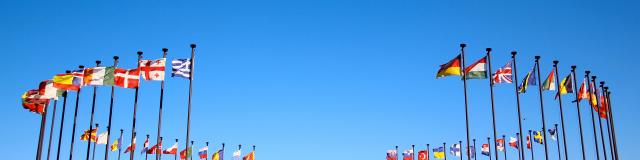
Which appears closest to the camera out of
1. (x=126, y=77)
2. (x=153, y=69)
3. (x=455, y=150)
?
(x=126, y=77)

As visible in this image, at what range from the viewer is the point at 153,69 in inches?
1057

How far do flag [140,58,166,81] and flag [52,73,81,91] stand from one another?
3.05 meters

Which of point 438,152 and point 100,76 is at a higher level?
point 100,76

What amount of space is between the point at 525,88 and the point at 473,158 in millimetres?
30166

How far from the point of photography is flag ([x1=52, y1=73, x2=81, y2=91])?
1061 inches

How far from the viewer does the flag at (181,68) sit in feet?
86.6

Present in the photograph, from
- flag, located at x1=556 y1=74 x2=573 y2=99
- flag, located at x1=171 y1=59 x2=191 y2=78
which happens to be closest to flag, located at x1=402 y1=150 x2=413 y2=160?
flag, located at x1=556 y1=74 x2=573 y2=99

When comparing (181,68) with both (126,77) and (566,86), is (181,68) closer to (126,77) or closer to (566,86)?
(126,77)

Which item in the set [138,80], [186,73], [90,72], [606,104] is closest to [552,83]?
[606,104]

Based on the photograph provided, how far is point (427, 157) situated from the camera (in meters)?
56.9

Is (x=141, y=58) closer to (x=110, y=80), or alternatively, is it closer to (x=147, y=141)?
(x=110, y=80)

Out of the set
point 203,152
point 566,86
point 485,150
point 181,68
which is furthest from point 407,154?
point 181,68

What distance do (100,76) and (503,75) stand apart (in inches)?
703

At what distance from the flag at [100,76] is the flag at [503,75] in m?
16.9
